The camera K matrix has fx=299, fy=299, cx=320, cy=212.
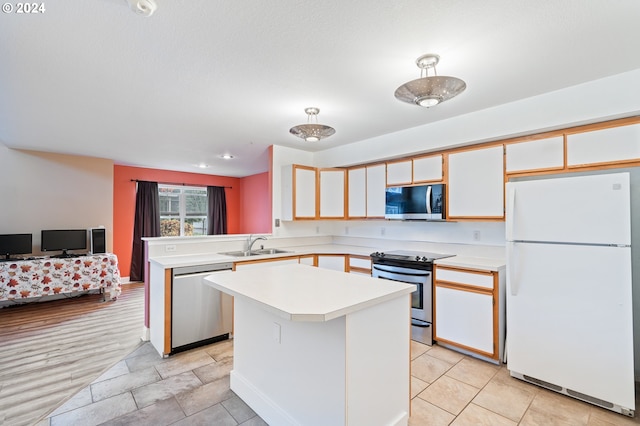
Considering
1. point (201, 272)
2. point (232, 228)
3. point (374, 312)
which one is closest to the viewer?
point (374, 312)

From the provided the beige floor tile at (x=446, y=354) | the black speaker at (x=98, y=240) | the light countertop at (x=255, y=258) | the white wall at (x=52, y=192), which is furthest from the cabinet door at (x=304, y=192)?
the white wall at (x=52, y=192)

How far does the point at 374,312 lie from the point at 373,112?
2173 mm

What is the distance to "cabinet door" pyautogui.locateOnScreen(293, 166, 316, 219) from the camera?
419cm

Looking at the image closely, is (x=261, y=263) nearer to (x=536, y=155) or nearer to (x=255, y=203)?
(x=536, y=155)

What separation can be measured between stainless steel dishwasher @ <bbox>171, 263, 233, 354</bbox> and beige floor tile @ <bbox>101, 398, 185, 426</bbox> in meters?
0.82

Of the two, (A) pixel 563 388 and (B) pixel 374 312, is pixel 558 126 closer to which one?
(A) pixel 563 388

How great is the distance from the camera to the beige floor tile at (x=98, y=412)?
6.37 ft

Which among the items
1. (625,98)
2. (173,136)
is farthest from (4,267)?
(625,98)

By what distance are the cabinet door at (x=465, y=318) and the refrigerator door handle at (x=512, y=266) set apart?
31 centimetres

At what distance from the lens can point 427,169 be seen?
3480 millimetres

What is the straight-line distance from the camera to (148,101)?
278 cm

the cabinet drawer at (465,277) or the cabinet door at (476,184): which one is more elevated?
the cabinet door at (476,184)

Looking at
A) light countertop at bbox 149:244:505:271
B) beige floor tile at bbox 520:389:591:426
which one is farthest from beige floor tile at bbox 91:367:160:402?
beige floor tile at bbox 520:389:591:426

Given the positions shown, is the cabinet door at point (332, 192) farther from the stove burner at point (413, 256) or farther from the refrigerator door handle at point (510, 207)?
the refrigerator door handle at point (510, 207)
